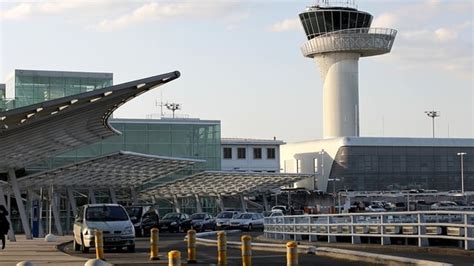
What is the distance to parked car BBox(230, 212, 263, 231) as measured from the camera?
199 feet

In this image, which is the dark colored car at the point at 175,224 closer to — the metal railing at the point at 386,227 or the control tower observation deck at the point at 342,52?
the metal railing at the point at 386,227

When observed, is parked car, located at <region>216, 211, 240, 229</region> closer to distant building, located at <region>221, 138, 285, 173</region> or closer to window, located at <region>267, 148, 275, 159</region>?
distant building, located at <region>221, 138, 285, 173</region>

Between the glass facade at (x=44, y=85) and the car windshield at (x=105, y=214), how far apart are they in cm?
4616

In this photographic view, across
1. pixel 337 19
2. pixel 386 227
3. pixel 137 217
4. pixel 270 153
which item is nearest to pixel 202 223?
pixel 137 217

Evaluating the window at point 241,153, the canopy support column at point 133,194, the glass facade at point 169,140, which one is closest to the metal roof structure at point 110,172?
the canopy support column at point 133,194

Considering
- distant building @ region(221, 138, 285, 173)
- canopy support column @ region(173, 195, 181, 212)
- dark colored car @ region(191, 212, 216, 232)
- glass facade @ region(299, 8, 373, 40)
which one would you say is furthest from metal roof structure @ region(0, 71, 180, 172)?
glass facade @ region(299, 8, 373, 40)

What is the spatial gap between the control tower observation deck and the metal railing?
275 feet

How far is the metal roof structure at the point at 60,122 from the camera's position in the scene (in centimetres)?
2961

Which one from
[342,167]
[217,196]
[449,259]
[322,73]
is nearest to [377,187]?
[342,167]

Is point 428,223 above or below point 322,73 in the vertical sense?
below

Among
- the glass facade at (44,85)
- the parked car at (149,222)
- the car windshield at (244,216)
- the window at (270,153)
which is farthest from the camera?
the window at (270,153)

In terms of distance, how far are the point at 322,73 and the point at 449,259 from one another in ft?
349

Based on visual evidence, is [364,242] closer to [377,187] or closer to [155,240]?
[155,240]

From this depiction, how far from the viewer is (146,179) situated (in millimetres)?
69125
